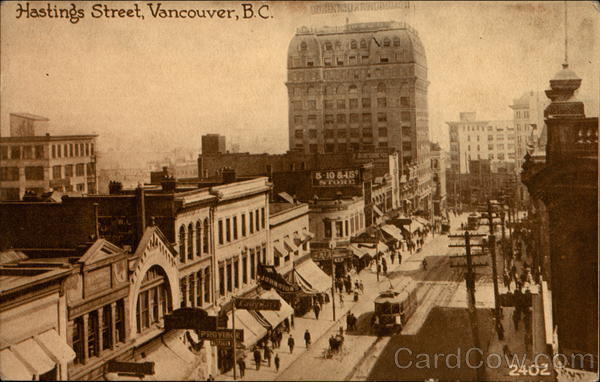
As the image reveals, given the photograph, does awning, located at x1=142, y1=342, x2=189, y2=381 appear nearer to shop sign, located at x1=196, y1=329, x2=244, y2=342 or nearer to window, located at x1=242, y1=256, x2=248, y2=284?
shop sign, located at x1=196, y1=329, x2=244, y2=342

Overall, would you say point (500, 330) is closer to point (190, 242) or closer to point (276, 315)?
point (276, 315)

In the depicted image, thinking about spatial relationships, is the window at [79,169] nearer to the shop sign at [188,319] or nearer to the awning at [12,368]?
the shop sign at [188,319]

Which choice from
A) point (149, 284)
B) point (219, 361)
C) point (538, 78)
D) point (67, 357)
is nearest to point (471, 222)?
point (538, 78)

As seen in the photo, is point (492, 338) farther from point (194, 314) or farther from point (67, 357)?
point (67, 357)

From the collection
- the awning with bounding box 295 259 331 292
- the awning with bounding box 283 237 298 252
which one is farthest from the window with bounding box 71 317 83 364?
the awning with bounding box 283 237 298 252

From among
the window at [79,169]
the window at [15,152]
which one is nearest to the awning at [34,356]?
the window at [15,152]
